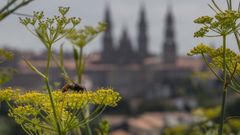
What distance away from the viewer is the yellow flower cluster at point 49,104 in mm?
2025

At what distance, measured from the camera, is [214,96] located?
88500mm

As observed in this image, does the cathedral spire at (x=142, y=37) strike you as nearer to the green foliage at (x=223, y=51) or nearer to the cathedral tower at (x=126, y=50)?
the cathedral tower at (x=126, y=50)

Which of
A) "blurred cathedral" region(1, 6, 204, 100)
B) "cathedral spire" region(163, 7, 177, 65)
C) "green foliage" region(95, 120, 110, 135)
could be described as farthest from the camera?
"cathedral spire" region(163, 7, 177, 65)

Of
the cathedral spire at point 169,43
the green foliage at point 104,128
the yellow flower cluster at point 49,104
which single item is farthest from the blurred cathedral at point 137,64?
the yellow flower cluster at point 49,104

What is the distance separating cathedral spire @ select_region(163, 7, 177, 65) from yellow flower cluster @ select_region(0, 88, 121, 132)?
4147 inches

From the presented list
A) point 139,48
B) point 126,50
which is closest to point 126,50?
point 126,50

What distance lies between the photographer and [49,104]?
2.04 meters

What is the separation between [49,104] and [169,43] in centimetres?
10630

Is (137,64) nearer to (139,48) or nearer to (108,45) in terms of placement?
(139,48)

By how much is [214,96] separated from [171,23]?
2315 cm

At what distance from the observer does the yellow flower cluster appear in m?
2.03

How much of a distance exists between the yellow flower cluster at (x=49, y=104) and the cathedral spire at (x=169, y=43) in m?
105

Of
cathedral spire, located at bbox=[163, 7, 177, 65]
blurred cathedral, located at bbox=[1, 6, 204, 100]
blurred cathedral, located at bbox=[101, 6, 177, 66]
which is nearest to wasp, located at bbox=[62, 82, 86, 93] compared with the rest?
blurred cathedral, located at bbox=[1, 6, 204, 100]

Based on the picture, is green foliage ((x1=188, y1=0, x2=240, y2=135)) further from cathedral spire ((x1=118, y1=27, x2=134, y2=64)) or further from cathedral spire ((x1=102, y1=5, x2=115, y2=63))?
cathedral spire ((x1=118, y1=27, x2=134, y2=64))
